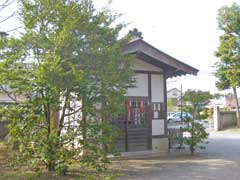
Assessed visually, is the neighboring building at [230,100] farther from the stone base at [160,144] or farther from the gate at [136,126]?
the gate at [136,126]

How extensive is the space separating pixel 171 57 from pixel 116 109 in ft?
18.4

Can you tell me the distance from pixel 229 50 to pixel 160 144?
1708 centimetres

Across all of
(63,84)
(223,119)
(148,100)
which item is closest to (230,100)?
Result: (223,119)

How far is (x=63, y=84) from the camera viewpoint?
8.36 m

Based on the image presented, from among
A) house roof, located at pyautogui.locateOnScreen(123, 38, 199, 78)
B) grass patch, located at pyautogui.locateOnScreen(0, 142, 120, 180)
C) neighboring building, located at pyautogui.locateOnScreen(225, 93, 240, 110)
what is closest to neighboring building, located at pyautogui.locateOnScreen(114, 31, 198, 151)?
Result: house roof, located at pyautogui.locateOnScreen(123, 38, 199, 78)

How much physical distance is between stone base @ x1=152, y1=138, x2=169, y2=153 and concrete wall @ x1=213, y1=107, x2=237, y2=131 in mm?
14335

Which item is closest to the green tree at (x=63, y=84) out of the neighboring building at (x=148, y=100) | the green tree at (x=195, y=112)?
the neighboring building at (x=148, y=100)

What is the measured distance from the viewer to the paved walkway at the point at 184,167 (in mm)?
9203

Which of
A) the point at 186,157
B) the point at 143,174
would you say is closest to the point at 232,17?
the point at 186,157

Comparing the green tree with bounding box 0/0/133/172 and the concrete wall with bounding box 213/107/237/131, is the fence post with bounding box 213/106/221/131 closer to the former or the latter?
the concrete wall with bounding box 213/107/237/131

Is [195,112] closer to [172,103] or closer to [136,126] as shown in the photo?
[136,126]

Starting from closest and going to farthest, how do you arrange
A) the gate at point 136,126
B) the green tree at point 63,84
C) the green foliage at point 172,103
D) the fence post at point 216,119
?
1. the green tree at point 63,84
2. the gate at point 136,126
3. the green foliage at point 172,103
4. the fence post at point 216,119

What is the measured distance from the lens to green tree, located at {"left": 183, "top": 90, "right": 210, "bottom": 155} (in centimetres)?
1351

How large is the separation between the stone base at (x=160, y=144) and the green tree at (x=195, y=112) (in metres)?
1.11
